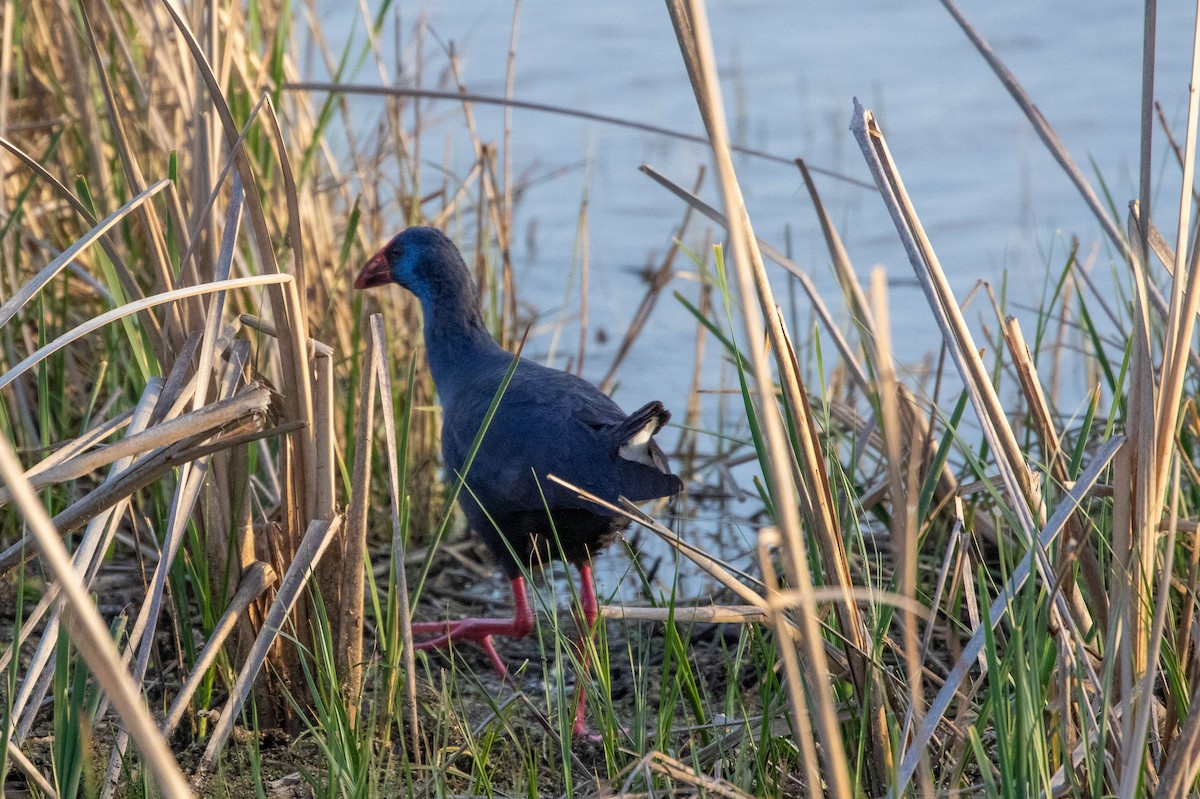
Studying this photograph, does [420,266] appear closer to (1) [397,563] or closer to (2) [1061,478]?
(1) [397,563]

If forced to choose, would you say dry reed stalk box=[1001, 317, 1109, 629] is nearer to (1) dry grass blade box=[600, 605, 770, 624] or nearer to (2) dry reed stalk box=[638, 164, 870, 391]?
(2) dry reed stalk box=[638, 164, 870, 391]

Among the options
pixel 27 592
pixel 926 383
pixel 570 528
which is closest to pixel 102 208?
pixel 27 592

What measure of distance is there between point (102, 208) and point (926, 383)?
227cm

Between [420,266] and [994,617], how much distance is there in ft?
6.11

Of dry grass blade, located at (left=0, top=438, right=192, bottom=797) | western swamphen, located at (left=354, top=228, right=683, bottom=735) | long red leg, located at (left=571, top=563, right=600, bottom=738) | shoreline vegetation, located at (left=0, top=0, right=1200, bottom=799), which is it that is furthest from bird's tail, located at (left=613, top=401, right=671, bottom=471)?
dry grass blade, located at (left=0, top=438, right=192, bottom=797)

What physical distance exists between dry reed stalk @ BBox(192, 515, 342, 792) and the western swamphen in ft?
1.25

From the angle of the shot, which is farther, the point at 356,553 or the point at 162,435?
the point at 356,553

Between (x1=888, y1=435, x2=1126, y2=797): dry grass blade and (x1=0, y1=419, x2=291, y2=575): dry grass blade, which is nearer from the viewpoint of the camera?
(x1=888, y1=435, x2=1126, y2=797): dry grass blade

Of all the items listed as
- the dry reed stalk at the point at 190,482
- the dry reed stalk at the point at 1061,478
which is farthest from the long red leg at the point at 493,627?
the dry reed stalk at the point at 1061,478

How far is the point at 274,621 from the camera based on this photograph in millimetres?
1944

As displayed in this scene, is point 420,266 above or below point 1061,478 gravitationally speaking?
above

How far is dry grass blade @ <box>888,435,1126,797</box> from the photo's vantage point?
4.88 ft

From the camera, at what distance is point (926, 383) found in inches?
157

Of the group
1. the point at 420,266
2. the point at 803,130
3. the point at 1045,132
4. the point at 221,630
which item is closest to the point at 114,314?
the point at 221,630
